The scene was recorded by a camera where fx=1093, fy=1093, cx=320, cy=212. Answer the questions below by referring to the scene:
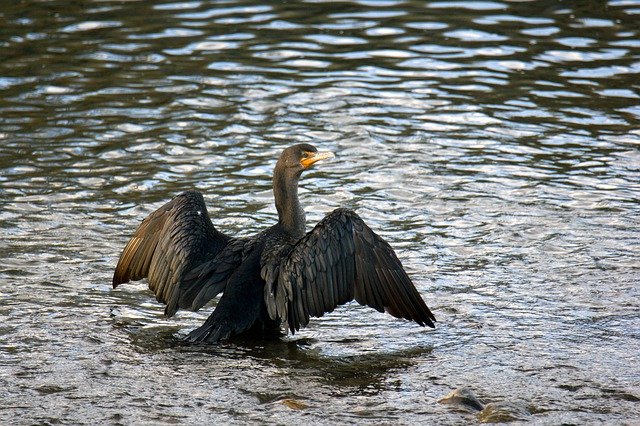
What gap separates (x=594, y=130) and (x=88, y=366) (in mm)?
6803

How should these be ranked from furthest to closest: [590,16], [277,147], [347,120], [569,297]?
[590,16] < [347,120] < [277,147] < [569,297]

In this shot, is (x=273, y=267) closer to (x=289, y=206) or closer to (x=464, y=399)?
(x=289, y=206)

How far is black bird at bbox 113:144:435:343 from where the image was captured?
696 cm

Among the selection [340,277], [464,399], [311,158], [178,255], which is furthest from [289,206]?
[464,399]

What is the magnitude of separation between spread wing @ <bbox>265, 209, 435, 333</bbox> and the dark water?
280mm

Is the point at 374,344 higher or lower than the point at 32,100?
lower

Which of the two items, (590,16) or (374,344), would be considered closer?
(374,344)

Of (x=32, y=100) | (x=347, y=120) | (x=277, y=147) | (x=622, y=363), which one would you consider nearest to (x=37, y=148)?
(x=32, y=100)

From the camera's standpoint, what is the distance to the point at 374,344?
7102 millimetres

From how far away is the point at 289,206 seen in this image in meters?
7.74

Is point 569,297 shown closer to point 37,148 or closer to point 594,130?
point 594,130

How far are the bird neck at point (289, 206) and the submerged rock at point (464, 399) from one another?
1997 millimetres

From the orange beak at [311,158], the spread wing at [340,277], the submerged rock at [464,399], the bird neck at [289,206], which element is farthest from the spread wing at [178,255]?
the submerged rock at [464,399]

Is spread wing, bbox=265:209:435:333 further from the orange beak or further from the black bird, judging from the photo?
the orange beak
